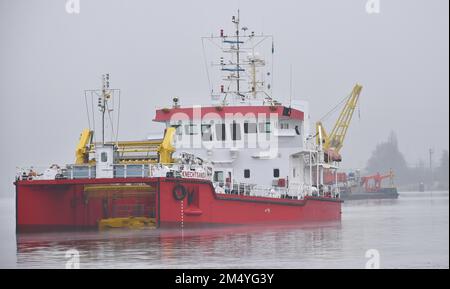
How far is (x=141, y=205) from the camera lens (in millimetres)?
38188

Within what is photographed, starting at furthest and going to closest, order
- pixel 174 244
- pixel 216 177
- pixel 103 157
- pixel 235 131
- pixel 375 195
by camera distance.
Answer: pixel 375 195 → pixel 235 131 → pixel 216 177 → pixel 103 157 → pixel 174 244

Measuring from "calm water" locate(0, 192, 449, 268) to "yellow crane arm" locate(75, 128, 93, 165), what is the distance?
3.37m

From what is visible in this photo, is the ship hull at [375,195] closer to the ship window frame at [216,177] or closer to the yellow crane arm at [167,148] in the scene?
the ship window frame at [216,177]

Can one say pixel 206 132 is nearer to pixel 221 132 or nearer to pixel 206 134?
pixel 206 134

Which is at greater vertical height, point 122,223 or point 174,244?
point 122,223

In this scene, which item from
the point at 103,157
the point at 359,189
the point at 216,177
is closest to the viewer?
the point at 103,157

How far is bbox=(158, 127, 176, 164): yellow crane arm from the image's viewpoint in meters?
36.6

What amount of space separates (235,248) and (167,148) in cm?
780

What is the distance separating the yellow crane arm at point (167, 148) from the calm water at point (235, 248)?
2.72 m

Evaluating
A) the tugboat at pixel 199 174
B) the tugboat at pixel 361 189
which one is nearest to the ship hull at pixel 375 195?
the tugboat at pixel 361 189

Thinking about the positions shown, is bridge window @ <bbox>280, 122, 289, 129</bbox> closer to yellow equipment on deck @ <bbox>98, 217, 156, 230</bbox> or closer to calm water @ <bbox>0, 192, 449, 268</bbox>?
calm water @ <bbox>0, 192, 449, 268</bbox>

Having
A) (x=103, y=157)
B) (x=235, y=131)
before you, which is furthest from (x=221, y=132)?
(x=103, y=157)

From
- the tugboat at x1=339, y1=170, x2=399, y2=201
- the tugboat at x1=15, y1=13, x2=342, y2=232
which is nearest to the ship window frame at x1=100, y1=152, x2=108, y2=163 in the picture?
the tugboat at x1=15, y1=13, x2=342, y2=232

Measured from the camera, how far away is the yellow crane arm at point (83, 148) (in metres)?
38.0
